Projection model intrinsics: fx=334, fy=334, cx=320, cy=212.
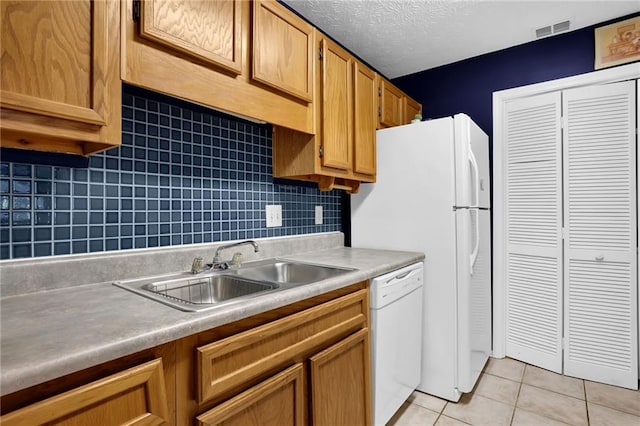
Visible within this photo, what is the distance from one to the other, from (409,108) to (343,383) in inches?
87.8

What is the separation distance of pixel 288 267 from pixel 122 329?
1061 mm

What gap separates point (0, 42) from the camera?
779 mm

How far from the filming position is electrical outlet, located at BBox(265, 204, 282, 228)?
6.44 feet

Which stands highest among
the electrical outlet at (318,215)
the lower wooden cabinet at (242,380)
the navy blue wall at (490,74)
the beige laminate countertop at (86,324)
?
the navy blue wall at (490,74)

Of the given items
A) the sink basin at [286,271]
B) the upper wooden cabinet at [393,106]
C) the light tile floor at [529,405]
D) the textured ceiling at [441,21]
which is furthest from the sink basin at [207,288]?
the textured ceiling at [441,21]

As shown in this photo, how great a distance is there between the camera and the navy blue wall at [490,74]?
94.0 inches

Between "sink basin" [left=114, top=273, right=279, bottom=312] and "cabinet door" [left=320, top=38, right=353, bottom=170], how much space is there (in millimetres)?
785

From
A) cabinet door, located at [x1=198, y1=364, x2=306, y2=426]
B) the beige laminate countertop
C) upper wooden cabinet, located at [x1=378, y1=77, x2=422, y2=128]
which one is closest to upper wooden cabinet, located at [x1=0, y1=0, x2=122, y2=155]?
the beige laminate countertop

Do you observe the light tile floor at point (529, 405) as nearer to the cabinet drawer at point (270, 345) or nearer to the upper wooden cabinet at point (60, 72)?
the cabinet drawer at point (270, 345)

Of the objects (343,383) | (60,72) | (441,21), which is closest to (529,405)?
(343,383)

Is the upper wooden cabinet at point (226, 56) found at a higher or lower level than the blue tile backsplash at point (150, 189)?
higher

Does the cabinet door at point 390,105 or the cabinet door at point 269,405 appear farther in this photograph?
the cabinet door at point 390,105

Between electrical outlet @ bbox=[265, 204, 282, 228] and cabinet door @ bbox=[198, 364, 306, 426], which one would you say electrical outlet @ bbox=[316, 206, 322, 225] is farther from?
cabinet door @ bbox=[198, 364, 306, 426]

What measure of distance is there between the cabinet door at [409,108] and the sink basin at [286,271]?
1.63 meters
